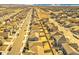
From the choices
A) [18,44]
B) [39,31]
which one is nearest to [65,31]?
[39,31]

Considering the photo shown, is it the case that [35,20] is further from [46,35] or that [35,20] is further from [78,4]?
[78,4]

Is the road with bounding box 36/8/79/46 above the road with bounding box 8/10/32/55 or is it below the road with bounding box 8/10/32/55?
above

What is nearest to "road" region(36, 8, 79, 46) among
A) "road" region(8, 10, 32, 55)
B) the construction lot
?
the construction lot

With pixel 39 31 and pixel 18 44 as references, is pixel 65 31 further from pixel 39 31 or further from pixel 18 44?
pixel 18 44

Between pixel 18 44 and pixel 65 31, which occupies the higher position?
pixel 65 31

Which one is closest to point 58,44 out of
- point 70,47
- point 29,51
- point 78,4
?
point 70,47

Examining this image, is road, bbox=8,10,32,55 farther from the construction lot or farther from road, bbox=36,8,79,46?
road, bbox=36,8,79,46

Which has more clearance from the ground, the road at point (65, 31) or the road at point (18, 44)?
the road at point (65, 31)

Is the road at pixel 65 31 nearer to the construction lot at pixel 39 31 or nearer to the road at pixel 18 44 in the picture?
the construction lot at pixel 39 31

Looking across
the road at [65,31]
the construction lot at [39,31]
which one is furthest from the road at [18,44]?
the road at [65,31]
